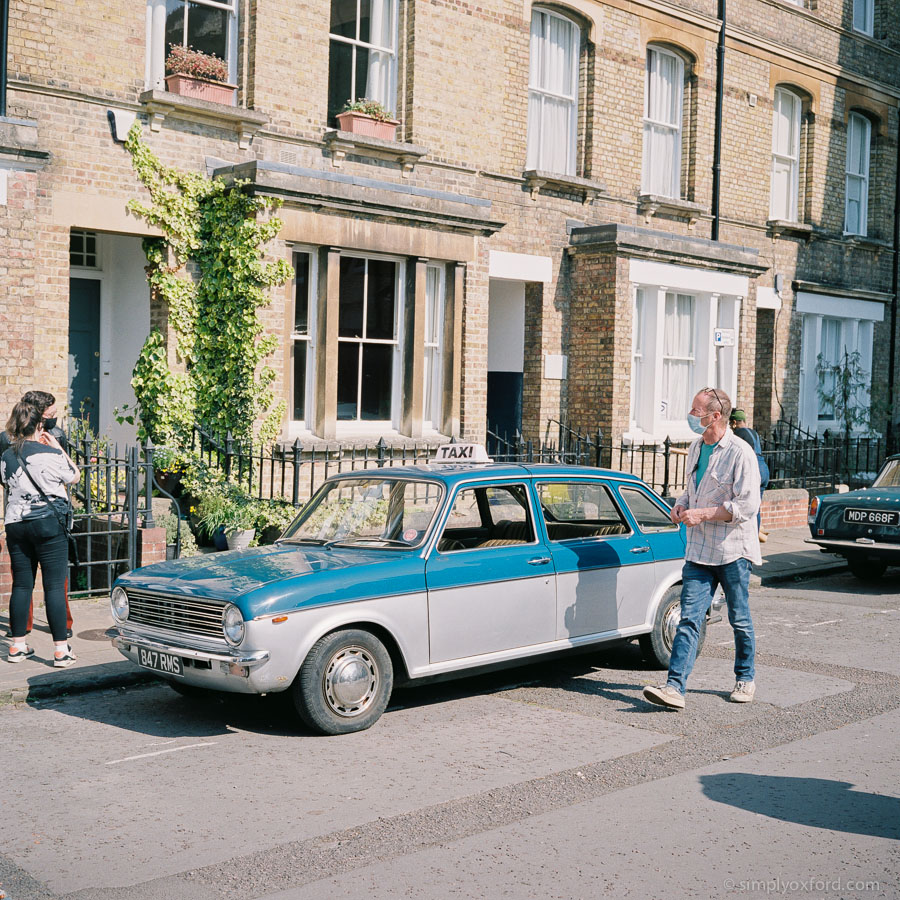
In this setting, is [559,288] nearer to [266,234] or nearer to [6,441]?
[266,234]

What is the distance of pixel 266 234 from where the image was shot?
12.8 metres

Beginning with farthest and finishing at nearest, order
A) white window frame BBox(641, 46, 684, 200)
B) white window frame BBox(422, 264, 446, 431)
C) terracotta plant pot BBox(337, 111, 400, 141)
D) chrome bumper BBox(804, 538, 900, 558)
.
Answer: white window frame BBox(641, 46, 684, 200) → white window frame BBox(422, 264, 446, 431) → terracotta plant pot BBox(337, 111, 400, 141) → chrome bumper BBox(804, 538, 900, 558)

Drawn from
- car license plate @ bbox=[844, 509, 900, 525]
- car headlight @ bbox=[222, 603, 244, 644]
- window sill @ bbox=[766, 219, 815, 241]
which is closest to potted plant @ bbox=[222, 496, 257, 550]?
car headlight @ bbox=[222, 603, 244, 644]

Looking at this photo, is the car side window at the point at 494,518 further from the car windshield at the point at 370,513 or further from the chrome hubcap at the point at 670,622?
the chrome hubcap at the point at 670,622

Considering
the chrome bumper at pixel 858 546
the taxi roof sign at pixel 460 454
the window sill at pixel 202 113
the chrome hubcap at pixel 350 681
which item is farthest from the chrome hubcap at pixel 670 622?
the window sill at pixel 202 113

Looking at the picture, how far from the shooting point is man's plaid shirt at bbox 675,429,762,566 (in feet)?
23.3

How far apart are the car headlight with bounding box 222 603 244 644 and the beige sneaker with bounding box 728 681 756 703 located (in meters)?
3.21

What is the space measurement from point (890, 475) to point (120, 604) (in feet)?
32.2

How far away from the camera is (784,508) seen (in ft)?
57.2

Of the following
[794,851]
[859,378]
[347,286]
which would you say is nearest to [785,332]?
[859,378]

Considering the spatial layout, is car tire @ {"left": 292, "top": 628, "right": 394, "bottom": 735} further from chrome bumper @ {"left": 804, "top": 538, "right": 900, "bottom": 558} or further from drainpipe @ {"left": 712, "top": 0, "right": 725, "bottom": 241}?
drainpipe @ {"left": 712, "top": 0, "right": 725, "bottom": 241}

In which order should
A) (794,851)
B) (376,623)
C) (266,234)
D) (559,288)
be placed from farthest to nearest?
(559,288) < (266,234) < (376,623) < (794,851)

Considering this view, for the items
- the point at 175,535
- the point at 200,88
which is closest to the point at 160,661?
the point at 175,535

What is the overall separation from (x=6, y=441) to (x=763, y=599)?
24.9ft
